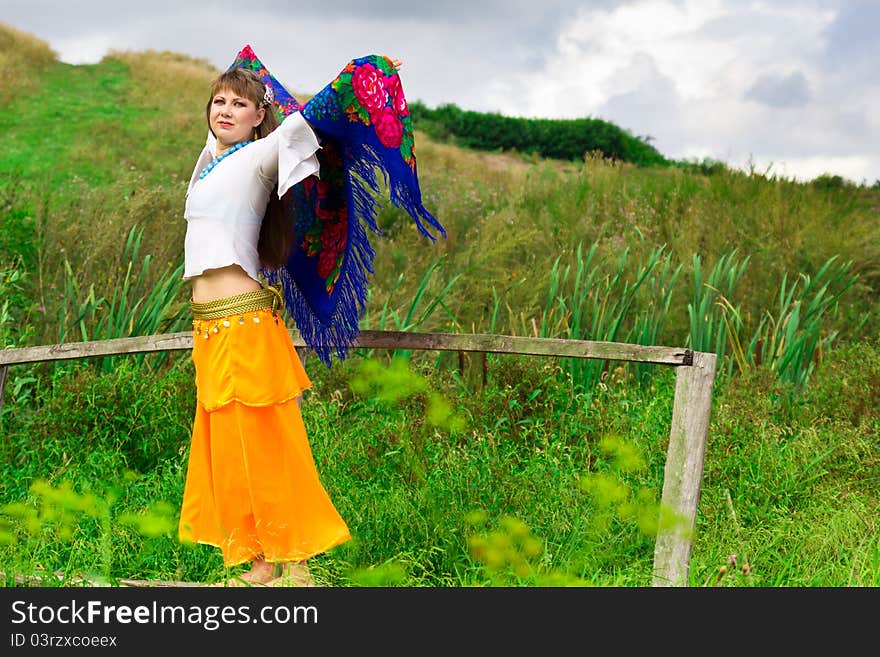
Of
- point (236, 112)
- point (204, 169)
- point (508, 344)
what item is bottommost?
point (508, 344)

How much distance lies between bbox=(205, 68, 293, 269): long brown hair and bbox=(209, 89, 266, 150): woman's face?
0.01 metres

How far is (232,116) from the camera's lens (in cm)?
264

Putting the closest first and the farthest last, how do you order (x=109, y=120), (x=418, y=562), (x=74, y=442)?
(x=418, y=562) → (x=74, y=442) → (x=109, y=120)

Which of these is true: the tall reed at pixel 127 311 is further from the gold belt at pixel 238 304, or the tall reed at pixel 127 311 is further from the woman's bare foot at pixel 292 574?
the woman's bare foot at pixel 292 574

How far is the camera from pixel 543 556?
2695 mm

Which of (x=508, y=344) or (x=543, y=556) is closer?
(x=543, y=556)

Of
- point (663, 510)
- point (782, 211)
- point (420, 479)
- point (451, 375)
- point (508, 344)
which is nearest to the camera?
point (663, 510)

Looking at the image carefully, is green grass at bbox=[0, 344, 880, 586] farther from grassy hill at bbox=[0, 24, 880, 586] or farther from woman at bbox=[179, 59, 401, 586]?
woman at bbox=[179, 59, 401, 586]

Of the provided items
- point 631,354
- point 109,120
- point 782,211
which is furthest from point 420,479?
point 109,120

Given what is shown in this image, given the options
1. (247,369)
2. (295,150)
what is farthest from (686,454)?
(295,150)
